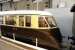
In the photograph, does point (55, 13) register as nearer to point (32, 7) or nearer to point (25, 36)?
point (25, 36)

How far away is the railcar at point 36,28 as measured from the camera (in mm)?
7000

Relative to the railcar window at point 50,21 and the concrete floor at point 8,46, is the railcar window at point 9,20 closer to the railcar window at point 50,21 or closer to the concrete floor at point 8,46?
the railcar window at point 50,21

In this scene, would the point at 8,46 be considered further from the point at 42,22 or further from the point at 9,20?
the point at 9,20

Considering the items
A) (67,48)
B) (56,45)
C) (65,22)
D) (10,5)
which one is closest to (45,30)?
(56,45)

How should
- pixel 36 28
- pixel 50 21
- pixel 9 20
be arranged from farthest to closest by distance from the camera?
1. pixel 9 20
2. pixel 50 21
3. pixel 36 28

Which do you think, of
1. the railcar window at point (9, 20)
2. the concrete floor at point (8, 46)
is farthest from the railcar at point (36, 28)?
the concrete floor at point (8, 46)

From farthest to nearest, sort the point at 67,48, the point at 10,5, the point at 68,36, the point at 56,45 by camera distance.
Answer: the point at 10,5
the point at 68,36
the point at 67,48
the point at 56,45

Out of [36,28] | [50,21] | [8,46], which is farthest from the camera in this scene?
[50,21]

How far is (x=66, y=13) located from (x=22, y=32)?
2.31m

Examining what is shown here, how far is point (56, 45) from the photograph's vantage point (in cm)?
689

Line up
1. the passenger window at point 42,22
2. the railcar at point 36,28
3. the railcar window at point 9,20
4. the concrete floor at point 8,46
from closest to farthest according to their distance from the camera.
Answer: the concrete floor at point 8,46 → the railcar at point 36,28 → the passenger window at point 42,22 → the railcar window at point 9,20

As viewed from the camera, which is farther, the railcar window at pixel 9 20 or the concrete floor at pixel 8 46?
the railcar window at pixel 9 20

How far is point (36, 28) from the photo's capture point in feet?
23.7

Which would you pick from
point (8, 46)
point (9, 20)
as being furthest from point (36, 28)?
point (8, 46)
